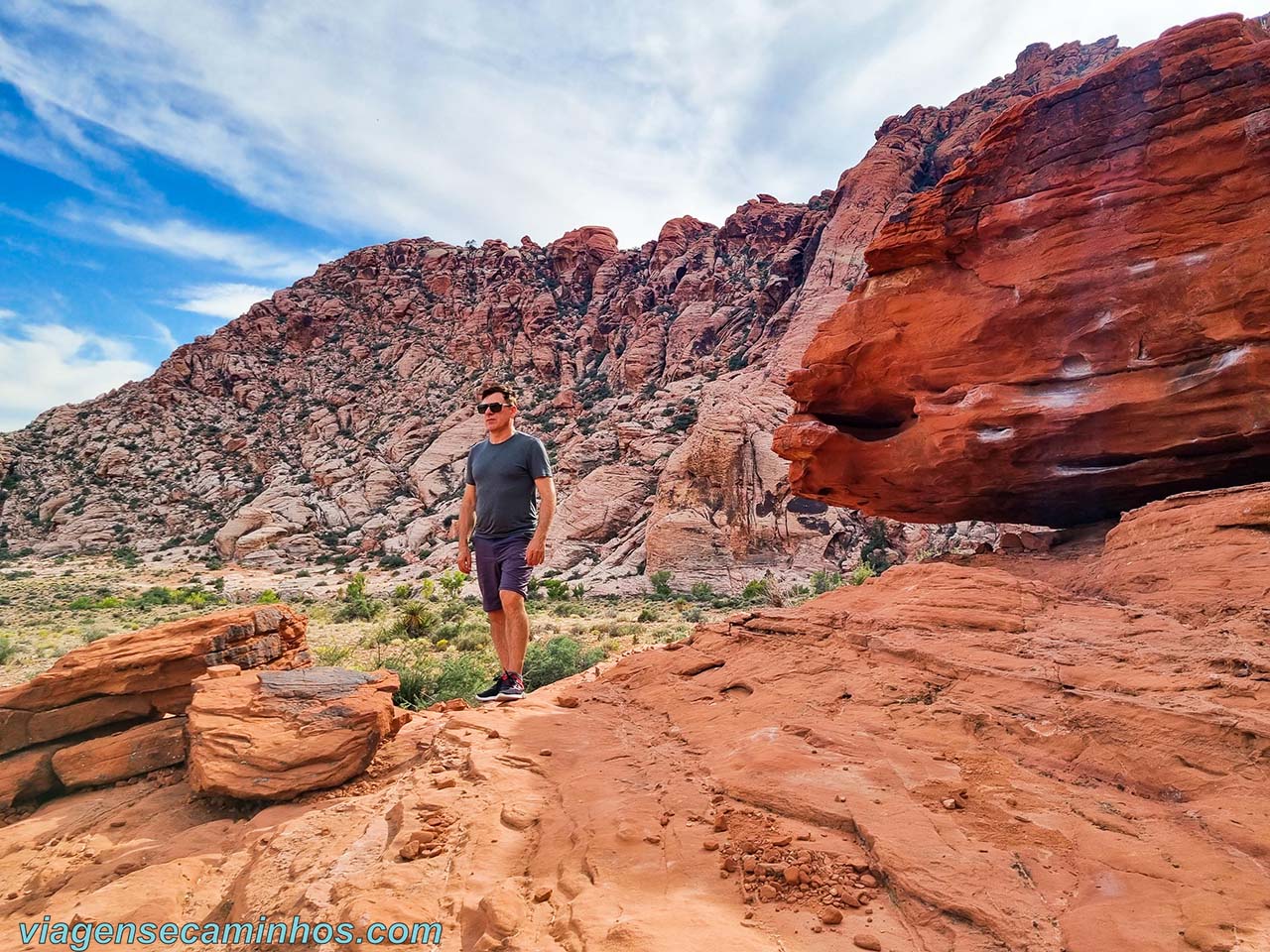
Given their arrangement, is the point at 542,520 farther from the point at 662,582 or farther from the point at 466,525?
the point at 662,582

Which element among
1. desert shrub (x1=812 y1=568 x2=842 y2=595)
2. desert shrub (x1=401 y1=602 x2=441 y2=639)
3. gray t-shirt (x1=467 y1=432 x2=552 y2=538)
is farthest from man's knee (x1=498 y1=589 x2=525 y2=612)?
desert shrub (x1=812 y1=568 x2=842 y2=595)

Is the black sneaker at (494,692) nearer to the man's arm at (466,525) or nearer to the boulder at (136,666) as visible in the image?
the man's arm at (466,525)

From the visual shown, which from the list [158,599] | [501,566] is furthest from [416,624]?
[158,599]

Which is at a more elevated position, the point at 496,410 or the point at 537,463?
the point at 496,410

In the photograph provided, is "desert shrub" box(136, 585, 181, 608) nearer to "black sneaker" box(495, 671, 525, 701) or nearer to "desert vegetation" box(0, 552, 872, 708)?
A: "desert vegetation" box(0, 552, 872, 708)

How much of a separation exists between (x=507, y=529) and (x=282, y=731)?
222 centimetres

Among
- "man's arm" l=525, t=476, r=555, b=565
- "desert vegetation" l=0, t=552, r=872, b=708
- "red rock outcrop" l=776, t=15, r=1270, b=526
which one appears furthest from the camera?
→ "desert vegetation" l=0, t=552, r=872, b=708

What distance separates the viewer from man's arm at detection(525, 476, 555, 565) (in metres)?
5.10

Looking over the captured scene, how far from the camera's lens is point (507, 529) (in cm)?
536

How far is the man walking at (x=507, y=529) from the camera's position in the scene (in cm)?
522

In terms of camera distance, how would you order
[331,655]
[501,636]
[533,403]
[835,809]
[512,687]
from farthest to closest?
[533,403], [331,655], [501,636], [512,687], [835,809]

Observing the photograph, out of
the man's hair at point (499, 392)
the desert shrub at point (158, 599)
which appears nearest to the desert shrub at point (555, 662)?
the man's hair at point (499, 392)

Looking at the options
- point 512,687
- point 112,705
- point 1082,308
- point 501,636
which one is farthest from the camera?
point 1082,308

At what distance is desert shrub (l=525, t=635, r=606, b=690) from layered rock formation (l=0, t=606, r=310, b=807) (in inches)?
142
